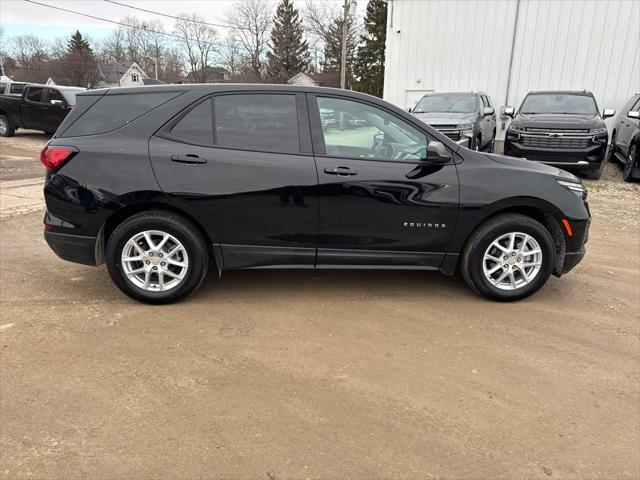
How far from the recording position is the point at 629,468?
2336mm

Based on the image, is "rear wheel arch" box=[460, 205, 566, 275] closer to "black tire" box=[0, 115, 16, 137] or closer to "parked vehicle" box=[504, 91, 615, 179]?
"parked vehicle" box=[504, 91, 615, 179]

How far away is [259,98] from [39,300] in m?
2.50

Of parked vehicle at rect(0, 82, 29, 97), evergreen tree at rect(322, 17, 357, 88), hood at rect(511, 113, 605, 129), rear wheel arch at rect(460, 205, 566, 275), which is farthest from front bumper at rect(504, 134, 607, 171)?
evergreen tree at rect(322, 17, 357, 88)

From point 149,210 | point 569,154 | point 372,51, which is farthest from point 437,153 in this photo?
point 372,51

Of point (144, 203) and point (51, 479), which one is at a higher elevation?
point (144, 203)

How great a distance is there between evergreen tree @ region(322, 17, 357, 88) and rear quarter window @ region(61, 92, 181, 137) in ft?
163

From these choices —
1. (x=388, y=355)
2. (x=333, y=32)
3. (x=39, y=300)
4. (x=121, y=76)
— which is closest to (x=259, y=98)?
(x=388, y=355)

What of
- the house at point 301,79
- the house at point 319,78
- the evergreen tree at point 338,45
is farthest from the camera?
the house at point 319,78

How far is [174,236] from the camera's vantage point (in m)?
3.88

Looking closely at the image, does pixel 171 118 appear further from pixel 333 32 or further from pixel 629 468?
pixel 333 32

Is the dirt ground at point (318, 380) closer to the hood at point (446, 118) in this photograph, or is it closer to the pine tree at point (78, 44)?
the hood at point (446, 118)

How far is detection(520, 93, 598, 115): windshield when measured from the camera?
1105 cm

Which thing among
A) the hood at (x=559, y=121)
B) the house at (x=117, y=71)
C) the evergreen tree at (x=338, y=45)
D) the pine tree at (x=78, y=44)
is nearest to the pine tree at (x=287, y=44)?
the evergreen tree at (x=338, y=45)

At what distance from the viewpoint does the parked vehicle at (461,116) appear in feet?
32.7
